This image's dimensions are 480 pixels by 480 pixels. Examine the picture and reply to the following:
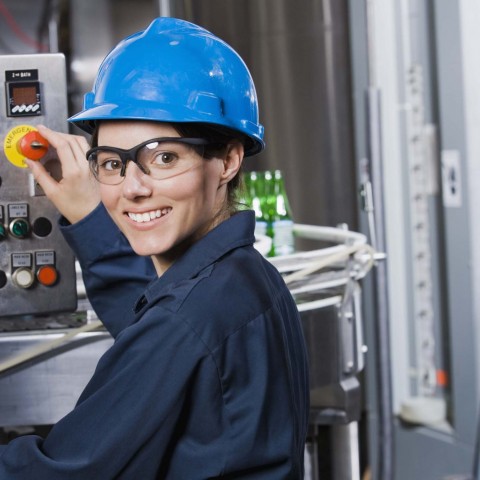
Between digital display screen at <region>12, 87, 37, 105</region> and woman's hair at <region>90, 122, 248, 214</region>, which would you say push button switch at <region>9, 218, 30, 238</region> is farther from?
woman's hair at <region>90, 122, 248, 214</region>

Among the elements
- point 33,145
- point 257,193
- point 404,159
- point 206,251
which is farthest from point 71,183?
point 404,159

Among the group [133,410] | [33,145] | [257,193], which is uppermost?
[33,145]

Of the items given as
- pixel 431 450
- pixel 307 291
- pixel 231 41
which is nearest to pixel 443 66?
pixel 231 41

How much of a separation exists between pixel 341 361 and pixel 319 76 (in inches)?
75.3

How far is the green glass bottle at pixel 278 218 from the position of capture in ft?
7.35

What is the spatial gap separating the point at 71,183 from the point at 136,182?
1.21 feet

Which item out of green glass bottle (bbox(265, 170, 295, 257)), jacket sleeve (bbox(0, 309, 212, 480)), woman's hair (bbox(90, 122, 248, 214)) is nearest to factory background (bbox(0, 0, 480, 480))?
green glass bottle (bbox(265, 170, 295, 257))

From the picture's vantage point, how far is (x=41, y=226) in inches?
60.5

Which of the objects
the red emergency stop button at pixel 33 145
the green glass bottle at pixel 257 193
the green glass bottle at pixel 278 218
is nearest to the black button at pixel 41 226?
the red emergency stop button at pixel 33 145

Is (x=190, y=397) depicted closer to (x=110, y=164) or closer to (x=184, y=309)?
(x=184, y=309)

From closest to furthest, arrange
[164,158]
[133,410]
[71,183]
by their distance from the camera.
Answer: [133,410] → [164,158] → [71,183]

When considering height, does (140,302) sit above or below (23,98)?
below

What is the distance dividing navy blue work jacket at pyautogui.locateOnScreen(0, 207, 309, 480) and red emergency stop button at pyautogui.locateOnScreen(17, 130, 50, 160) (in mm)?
461

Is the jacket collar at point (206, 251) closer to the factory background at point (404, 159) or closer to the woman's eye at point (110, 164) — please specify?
the woman's eye at point (110, 164)
